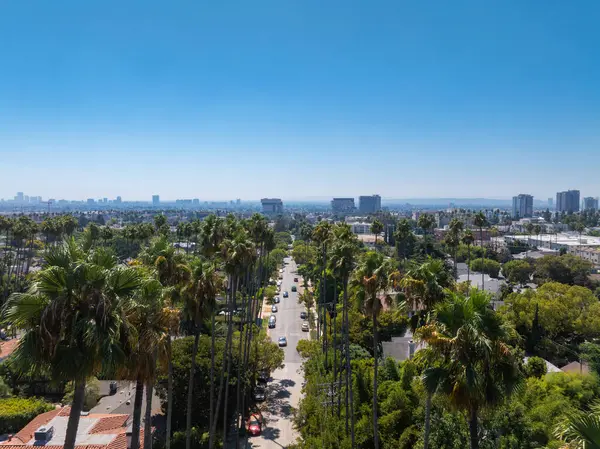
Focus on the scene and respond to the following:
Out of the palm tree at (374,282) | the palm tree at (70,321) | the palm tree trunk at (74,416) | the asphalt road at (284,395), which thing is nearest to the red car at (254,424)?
the asphalt road at (284,395)

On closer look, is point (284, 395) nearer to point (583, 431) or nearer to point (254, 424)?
point (254, 424)

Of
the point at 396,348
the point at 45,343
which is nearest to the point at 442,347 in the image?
the point at 45,343

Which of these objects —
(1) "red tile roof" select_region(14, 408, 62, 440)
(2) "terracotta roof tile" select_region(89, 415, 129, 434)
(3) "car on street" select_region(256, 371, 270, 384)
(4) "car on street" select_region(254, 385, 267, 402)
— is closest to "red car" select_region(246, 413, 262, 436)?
(4) "car on street" select_region(254, 385, 267, 402)

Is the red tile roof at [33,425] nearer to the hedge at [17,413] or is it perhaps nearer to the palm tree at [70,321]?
the hedge at [17,413]

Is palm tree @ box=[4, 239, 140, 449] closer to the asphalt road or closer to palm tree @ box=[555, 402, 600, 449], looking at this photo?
palm tree @ box=[555, 402, 600, 449]

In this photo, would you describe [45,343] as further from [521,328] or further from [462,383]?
[521,328]

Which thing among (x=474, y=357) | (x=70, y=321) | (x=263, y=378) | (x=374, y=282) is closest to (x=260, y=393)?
(x=263, y=378)
